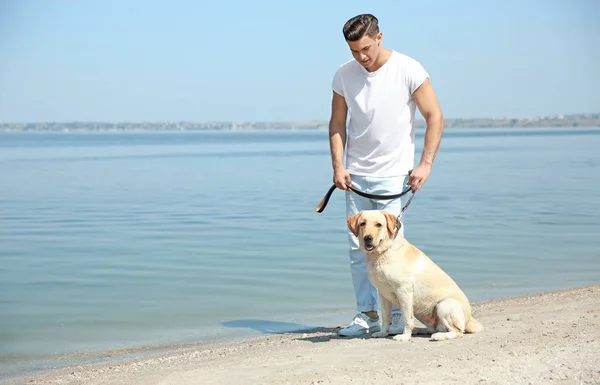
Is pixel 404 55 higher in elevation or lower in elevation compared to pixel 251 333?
higher

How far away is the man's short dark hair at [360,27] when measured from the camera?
6.07 m

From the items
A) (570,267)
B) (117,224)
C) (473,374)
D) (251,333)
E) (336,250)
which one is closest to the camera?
(473,374)

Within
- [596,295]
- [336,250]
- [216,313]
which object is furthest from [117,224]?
[596,295]

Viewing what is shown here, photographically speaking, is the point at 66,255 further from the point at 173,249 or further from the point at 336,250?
the point at 336,250

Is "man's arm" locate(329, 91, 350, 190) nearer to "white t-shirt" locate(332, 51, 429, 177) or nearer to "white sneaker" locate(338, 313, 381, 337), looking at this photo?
"white t-shirt" locate(332, 51, 429, 177)

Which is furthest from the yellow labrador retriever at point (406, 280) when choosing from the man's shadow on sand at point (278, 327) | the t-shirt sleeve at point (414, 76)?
the man's shadow on sand at point (278, 327)

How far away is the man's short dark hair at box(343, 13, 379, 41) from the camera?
19.9 feet

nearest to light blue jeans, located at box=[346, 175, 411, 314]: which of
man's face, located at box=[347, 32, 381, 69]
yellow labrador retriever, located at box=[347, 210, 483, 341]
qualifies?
yellow labrador retriever, located at box=[347, 210, 483, 341]

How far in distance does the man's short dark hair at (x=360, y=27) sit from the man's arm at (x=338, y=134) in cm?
62

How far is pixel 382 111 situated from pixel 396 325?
1.64m

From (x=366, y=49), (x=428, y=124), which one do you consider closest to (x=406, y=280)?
(x=428, y=124)

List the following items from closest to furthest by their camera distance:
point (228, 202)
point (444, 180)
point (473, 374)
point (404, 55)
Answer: point (473, 374) → point (404, 55) → point (228, 202) → point (444, 180)

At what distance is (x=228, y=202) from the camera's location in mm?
21391

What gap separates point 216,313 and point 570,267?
17.7 ft
